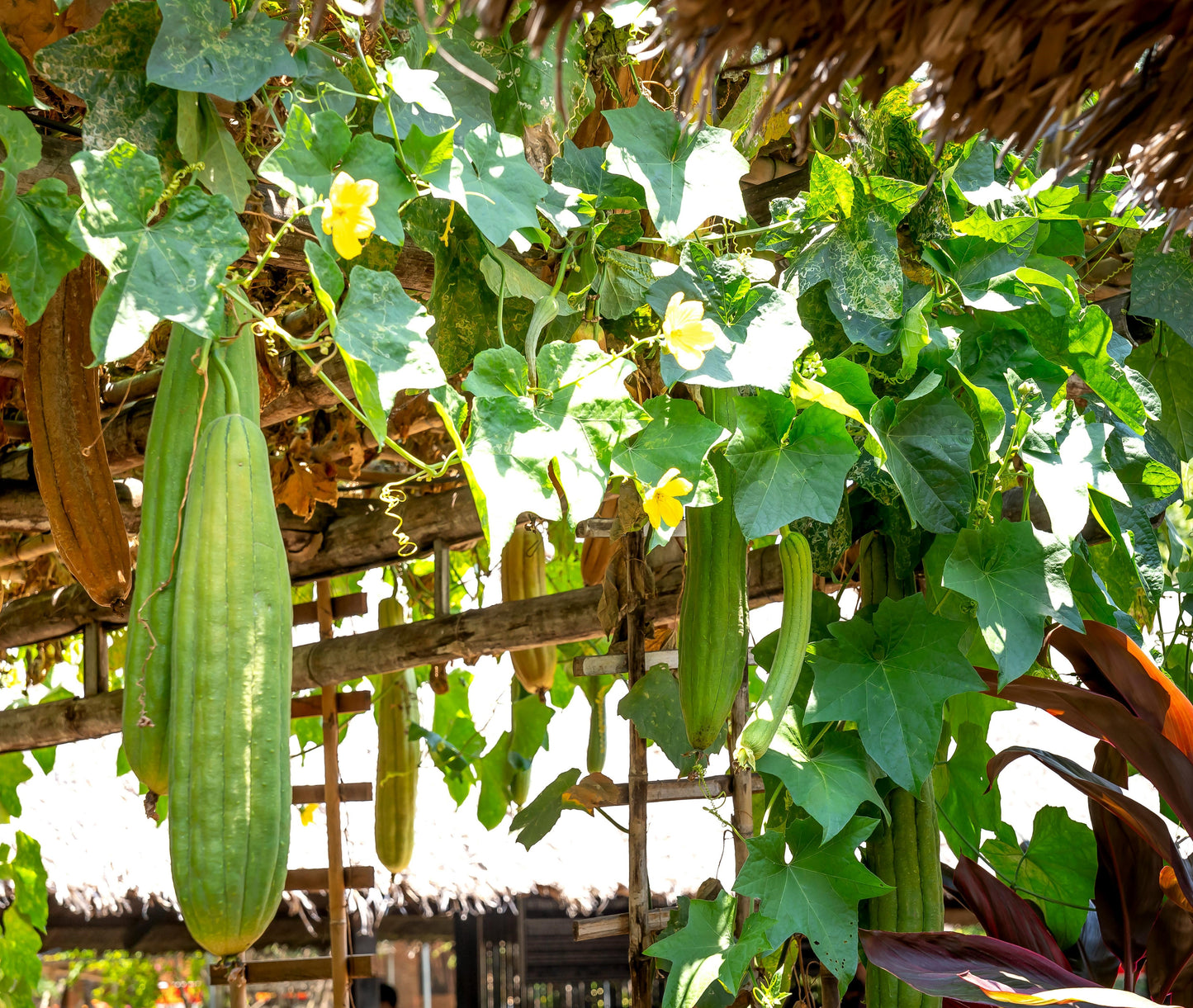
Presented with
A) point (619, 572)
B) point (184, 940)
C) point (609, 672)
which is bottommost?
point (184, 940)

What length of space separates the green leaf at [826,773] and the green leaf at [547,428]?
0.57 m

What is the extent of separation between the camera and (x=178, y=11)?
1165 millimetres

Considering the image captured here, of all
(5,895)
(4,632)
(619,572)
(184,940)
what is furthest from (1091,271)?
(5,895)

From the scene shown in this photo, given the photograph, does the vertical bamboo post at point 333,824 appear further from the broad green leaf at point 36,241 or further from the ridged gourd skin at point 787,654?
the broad green leaf at point 36,241

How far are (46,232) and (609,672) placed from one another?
125 cm

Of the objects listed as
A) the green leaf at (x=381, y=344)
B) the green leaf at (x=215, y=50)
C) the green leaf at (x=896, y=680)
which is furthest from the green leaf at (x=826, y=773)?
the green leaf at (x=215, y=50)

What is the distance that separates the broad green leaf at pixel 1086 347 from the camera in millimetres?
→ 1660

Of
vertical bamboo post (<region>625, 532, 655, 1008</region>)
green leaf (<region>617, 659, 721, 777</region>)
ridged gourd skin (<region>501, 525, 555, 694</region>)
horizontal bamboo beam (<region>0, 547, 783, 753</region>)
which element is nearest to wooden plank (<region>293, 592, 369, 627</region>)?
horizontal bamboo beam (<region>0, 547, 783, 753</region>)

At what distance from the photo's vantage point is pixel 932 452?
153cm

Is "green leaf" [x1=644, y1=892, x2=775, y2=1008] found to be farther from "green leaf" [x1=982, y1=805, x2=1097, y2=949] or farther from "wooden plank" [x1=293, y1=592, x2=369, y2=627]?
"wooden plank" [x1=293, y1=592, x2=369, y2=627]

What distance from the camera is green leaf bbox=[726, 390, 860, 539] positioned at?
1.38 meters

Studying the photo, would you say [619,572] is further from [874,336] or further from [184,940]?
[184,940]

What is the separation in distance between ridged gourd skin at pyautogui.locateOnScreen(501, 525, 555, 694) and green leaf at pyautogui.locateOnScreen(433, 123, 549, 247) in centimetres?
220

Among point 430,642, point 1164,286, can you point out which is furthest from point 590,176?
point 430,642
